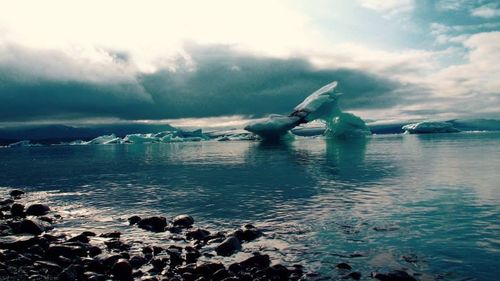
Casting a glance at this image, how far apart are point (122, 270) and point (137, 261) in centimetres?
103

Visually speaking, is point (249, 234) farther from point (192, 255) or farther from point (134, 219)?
point (134, 219)

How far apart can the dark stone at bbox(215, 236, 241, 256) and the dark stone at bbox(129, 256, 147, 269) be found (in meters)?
2.54

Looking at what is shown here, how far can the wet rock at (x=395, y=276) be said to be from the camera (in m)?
10.8

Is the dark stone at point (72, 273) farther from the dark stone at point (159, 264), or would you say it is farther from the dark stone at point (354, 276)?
the dark stone at point (354, 276)

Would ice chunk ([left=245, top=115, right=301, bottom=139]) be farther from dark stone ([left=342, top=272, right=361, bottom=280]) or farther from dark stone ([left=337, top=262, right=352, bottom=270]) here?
dark stone ([left=342, top=272, right=361, bottom=280])

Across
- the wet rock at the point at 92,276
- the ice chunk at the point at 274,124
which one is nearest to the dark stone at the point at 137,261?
the wet rock at the point at 92,276

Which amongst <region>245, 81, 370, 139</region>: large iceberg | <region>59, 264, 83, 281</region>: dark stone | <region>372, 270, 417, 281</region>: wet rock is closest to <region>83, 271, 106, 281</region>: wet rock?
<region>59, 264, 83, 281</region>: dark stone

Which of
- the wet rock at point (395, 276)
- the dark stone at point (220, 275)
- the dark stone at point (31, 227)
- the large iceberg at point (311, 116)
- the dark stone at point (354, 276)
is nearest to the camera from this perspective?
the wet rock at point (395, 276)

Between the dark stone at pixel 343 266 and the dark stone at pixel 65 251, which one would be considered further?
the dark stone at pixel 65 251

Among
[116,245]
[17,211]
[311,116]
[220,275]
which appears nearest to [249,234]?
[220,275]

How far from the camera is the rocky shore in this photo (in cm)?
1130

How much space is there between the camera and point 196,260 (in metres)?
12.8

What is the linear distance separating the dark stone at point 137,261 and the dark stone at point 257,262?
10.8 feet

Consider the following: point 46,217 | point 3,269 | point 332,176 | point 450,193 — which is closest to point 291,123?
point 332,176
